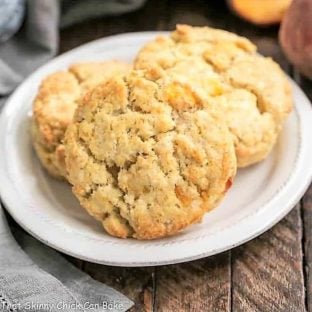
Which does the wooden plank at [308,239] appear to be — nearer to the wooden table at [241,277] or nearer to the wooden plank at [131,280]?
the wooden table at [241,277]

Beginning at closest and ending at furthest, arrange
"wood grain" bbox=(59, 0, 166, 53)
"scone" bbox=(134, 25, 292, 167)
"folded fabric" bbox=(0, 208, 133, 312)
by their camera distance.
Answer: "folded fabric" bbox=(0, 208, 133, 312) < "scone" bbox=(134, 25, 292, 167) < "wood grain" bbox=(59, 0, 166, 53)

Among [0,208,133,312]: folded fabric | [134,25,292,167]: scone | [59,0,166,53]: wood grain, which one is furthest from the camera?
[59,0,166,53]: wood grain

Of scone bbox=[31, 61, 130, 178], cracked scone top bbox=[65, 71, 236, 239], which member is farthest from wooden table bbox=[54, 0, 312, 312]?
scone bbox=[31, 61, 130, 178]

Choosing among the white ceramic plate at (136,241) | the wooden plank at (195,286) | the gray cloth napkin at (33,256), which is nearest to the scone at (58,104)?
the white ceramic plate at (136,241)

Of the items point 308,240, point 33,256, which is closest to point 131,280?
point 33,256

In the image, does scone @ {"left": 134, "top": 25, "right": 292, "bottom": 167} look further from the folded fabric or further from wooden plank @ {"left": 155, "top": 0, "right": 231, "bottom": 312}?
the folded fabric

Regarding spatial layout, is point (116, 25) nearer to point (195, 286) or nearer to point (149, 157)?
point (149, 157)

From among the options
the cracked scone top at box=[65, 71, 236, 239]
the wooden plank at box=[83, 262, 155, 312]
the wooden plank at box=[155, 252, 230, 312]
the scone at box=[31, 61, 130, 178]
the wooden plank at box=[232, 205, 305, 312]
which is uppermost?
the cracked scone top at box=[65, 71, 236, 239]
